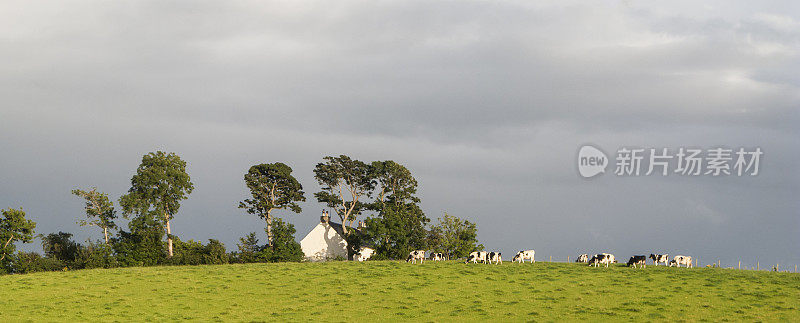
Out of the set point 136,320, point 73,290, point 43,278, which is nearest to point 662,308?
point 136,320

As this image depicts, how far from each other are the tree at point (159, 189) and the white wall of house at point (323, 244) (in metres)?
20.6

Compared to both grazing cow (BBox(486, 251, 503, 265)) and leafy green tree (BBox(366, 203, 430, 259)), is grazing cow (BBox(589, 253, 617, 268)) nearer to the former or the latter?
grazing cow (BBox(486, 251, 503, 265))

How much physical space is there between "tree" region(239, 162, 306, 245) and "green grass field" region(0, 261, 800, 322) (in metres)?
27.7

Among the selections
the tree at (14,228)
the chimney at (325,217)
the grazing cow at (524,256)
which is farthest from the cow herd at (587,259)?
the tree at (14,228)

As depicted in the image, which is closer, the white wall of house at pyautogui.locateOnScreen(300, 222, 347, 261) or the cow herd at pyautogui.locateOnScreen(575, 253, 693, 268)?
the cow herd at pyautogui.locateOnScreen(575, 253, 693, 268)

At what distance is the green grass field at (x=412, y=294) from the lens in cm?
4284

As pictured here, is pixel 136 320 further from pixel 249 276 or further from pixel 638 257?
pixel 638 257

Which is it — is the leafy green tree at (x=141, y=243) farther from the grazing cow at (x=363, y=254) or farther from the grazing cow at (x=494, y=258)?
the grazing cow at (x=494, y=258)

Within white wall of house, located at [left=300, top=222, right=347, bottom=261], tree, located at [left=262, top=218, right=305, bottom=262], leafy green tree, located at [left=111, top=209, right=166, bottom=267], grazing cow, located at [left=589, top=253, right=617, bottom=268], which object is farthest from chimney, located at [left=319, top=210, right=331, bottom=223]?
grazing cow, located at [left=589, top=253, right=617, bottom=268]

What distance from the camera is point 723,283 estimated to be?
5272 centimetres

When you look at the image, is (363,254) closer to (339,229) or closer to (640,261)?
(339,229)

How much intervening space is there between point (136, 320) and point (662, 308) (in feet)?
106

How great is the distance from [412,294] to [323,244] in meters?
52.9

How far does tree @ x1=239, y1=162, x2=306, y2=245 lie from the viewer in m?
93.9
